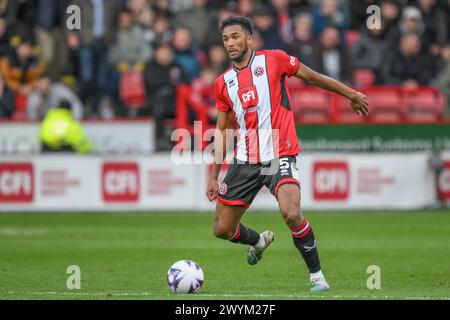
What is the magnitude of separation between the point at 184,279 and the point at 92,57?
13.5 metres

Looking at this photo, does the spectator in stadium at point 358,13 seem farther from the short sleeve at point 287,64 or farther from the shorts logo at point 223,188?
the shorts logo at point 223,188

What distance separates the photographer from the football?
413 inches

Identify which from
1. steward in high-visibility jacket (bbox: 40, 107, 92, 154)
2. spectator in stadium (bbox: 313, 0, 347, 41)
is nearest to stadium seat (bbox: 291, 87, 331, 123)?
spectator in stadium (bbox: 313, 0, 347, 41)

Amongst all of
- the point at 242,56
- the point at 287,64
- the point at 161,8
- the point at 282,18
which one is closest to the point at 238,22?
the point at 242,56

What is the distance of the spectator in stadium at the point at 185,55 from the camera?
23016 mm

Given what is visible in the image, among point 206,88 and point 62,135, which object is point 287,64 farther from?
point 206,88

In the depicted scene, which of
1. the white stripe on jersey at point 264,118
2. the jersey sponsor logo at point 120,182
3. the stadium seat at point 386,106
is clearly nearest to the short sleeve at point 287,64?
the white stripe on jersey at point 264,118

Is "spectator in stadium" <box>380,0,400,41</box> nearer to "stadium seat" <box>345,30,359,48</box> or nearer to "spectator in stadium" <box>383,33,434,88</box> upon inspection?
"spectator in stadium" <box>383,33,434,88</box>

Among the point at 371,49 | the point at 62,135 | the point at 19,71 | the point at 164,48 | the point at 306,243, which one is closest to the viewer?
the point at 306,243

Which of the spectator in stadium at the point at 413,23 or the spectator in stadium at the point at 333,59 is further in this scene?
the spectator in stadium at the point at 413,23

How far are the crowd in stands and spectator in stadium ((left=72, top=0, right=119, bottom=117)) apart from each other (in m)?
0.02

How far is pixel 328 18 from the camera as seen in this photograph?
23969mm

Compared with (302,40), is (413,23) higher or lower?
higher
